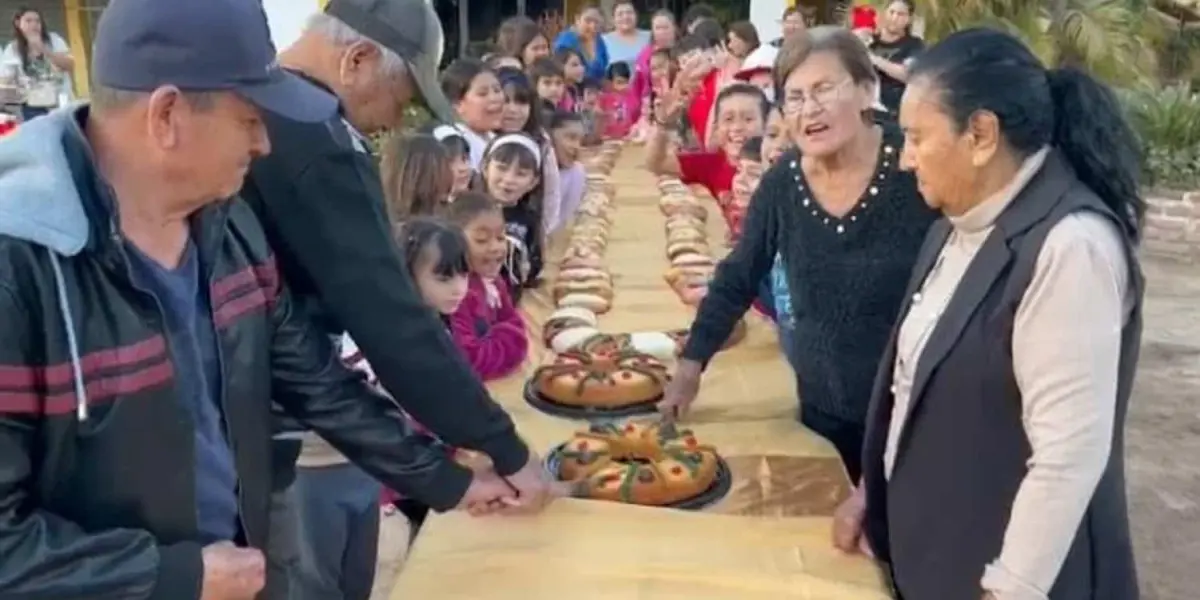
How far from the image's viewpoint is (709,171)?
184 inches

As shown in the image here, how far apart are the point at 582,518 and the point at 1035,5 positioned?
7666mm

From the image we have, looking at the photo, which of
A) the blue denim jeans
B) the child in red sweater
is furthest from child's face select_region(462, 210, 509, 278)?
the blue denim jeans

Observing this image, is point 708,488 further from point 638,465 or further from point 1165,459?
point 1165,459

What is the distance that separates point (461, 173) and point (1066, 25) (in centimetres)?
645

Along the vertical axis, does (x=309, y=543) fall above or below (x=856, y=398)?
below

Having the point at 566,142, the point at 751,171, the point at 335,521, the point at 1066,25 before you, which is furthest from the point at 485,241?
the point at 1066,25

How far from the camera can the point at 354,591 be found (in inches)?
89.0

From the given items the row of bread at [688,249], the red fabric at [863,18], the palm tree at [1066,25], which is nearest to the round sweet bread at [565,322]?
the row of bread at [688,249]

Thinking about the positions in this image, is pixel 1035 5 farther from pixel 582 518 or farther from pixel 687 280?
pixel 582 518

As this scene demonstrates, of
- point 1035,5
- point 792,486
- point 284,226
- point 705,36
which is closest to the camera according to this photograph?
point 284,226

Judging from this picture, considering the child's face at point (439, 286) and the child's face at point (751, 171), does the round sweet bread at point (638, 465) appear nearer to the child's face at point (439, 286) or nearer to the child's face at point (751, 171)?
the child's face at point (439, 286)

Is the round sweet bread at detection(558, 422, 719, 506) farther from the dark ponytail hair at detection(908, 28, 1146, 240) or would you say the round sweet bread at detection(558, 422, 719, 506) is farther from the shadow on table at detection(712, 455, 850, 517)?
the dark ponytail hair at detection(908, 28, 1146, 240)

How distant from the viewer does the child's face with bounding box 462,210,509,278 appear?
107 inches

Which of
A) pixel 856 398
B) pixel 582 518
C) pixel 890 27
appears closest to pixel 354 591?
pixel 582 518
